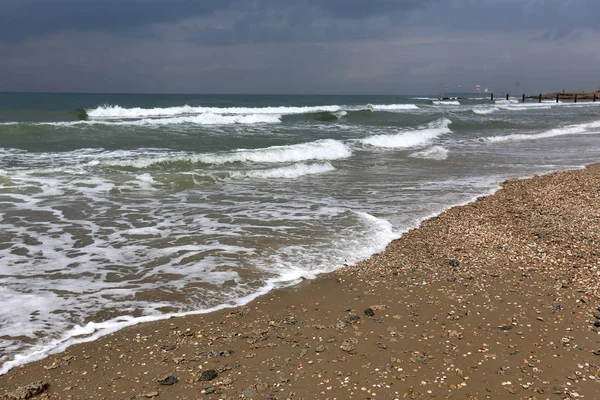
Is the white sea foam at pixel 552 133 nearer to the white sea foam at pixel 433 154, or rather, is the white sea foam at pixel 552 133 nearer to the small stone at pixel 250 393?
the white sea foam at pixel 433 154

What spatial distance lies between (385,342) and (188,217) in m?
5.50

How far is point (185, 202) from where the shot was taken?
9828mm

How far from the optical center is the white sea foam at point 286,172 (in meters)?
13.2

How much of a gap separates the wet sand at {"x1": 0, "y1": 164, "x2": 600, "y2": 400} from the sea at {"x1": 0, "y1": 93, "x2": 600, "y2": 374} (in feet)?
1.50

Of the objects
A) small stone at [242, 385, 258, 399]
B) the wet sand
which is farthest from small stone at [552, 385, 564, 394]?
small stone at [242, 385, 258, 399]

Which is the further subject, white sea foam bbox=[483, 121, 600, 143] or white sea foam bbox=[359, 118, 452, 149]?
white sea foam bbox=[483, 121, 600, 143]

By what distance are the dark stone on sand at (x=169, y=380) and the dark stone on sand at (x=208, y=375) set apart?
7.6 inches

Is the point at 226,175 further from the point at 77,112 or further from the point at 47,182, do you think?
the point at 77,112

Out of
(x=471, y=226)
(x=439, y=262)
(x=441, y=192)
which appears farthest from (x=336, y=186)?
(x=439, y=262)

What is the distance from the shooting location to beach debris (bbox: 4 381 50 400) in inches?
127

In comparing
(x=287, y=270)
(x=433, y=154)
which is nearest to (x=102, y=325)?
(x=287, y=270)

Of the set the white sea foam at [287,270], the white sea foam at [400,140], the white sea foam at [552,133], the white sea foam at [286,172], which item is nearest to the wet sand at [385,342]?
the white sea foam at [287,270]

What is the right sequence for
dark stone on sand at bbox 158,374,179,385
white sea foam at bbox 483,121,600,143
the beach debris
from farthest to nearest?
1. white sea foam at bbox 483,121,600,143
2. dark stone on sand at bbox 158,374,179,385
3. the beach debris

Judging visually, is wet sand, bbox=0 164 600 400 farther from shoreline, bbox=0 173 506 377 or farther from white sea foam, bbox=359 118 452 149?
white sea foam, bbox=359 118 452 149
